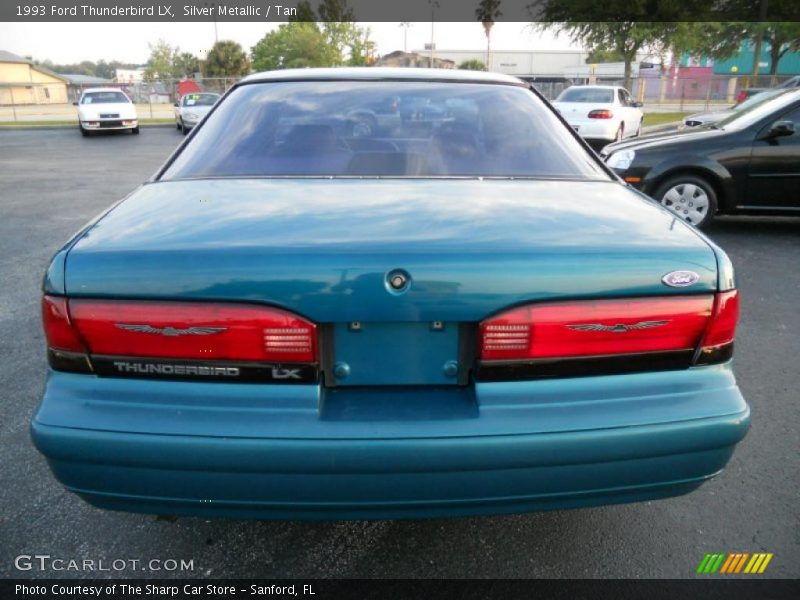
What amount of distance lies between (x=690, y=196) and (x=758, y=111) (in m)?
1.18

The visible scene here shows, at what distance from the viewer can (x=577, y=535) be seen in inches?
92.5

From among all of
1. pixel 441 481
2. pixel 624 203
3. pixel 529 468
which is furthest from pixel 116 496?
pixel 624 203

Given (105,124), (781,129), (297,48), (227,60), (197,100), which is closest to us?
(781,129)

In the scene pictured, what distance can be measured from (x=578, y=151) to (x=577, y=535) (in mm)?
1460

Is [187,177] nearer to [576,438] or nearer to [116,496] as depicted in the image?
[116,496]

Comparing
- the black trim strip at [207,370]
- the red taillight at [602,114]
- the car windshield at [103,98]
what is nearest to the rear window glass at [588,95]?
the red taillight at [602,114]

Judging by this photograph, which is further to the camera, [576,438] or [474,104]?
[474,104]

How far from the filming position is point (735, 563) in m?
2.23

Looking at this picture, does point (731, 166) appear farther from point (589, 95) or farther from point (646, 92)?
point (646, 92)

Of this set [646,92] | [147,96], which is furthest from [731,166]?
[646,92]

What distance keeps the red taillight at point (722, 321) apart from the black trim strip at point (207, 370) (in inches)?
41.3

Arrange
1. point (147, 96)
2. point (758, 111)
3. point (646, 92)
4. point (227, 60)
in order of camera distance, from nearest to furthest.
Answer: point (758, 111) < point (147, 96) < point (646, 92) < point (227, 60)

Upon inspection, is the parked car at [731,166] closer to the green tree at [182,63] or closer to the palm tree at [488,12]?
the palm tree at [488,12]

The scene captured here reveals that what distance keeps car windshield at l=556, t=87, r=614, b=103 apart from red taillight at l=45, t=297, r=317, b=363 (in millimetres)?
15738
